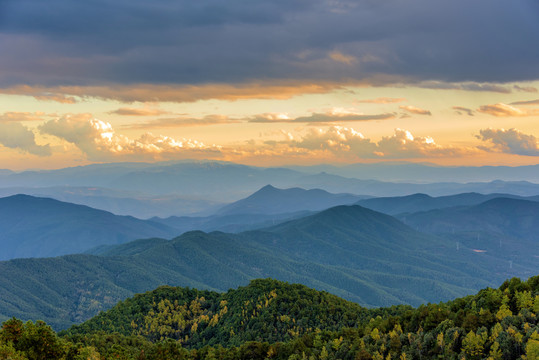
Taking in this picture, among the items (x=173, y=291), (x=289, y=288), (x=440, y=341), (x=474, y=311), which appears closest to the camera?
(x=440, y=341)

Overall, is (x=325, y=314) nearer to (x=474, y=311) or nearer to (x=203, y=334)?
(x=203, y=334)

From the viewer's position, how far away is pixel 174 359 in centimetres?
8438

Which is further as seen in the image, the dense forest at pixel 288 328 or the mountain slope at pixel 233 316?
the mountain slope at pixel 233 316

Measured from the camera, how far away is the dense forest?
65438 mm

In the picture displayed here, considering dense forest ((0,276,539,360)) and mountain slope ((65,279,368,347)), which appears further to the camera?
mountain slope ((65,279,368,347))

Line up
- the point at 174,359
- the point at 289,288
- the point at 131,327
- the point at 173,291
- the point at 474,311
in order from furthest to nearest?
the point at 173,291 → the point at 289,288 → the point at 131,327 → the point at 174,359 → the point at 474,311

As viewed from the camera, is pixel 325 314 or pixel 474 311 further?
pixel 325 314

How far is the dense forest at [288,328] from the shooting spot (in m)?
65.4

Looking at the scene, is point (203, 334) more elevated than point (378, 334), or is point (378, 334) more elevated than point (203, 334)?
point (378, 334)

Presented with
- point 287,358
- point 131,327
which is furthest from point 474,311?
point 131,327

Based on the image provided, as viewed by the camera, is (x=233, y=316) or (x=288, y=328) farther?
(x=233, y=316)

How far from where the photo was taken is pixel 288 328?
124 metres

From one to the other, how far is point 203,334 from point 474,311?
75905 mm

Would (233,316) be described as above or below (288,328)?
below
